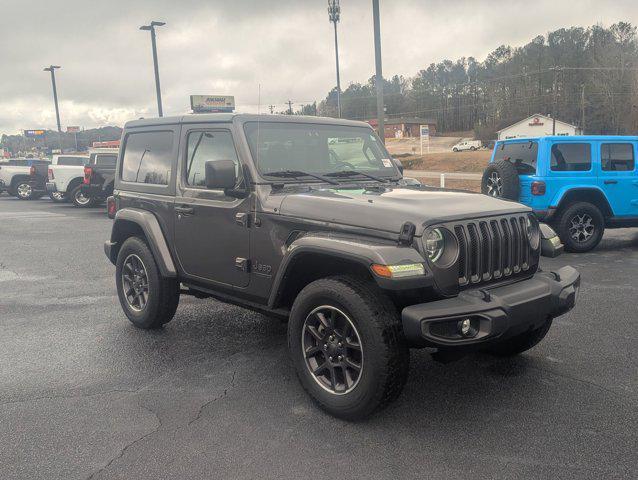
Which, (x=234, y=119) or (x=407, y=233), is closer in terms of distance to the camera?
(x=407, y=233)

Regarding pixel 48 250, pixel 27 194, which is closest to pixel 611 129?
pixel 27 194

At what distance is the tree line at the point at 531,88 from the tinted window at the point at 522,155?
53.1m

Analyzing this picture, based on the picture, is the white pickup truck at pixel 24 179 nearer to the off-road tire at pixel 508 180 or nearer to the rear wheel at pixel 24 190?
the rear wheel at pixel 24 190

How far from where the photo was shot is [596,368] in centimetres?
417

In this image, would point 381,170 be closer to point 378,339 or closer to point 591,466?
point 378,339

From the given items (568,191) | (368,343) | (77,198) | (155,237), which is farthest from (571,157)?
(77,198)

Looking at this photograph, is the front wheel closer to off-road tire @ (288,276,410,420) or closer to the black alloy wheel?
the black alloy wheel

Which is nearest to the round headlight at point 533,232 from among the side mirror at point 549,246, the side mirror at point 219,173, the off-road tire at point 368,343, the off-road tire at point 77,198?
the side mirror at point 549,246

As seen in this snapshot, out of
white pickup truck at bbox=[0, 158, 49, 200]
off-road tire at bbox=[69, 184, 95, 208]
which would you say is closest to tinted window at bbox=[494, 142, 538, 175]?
off-road tire at bbox=[69, 184, 95, 208]

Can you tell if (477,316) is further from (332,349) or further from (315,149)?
(315,149)

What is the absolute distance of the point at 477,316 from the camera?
3.09 meters

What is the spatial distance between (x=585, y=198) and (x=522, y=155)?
1216 millimetres

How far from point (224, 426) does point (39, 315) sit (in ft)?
11.7

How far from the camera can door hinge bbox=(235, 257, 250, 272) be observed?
407 cm
